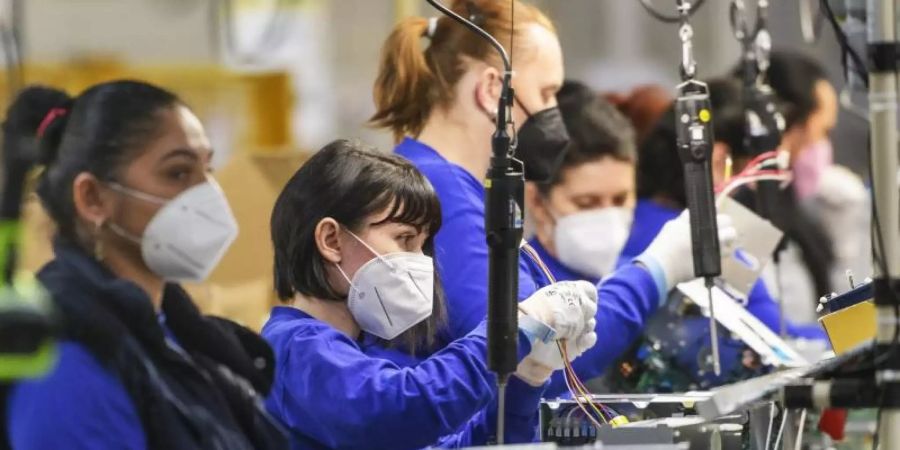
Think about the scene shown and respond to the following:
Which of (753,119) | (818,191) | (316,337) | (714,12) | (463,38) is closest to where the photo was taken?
(316,337)

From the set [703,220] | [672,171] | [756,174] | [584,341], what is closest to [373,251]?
[584,341]

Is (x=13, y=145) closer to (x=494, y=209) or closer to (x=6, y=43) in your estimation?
Answer: (x=6, y=43)

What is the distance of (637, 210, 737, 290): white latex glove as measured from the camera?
320 cm

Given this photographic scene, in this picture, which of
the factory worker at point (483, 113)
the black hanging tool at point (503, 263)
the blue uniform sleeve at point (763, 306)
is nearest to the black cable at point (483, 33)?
the black hanging tool at point (503, 263)

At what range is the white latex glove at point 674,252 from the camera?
126 inches

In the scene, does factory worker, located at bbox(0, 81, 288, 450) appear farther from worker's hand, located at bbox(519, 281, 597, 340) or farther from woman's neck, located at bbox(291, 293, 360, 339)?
worker's hand, located at bbox(519, 281, 597, 340)

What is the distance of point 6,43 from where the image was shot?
7.97ft

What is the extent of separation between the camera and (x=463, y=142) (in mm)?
3090

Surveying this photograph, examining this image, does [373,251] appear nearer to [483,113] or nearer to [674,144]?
[483,113]

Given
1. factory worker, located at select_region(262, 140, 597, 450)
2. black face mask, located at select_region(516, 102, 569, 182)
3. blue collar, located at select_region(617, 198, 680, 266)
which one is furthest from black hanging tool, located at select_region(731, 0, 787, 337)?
factory worker, located at select_region(262, 140, 597, 450)

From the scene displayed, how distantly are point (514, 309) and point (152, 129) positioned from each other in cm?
57

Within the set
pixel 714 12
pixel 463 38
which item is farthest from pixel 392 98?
pixel 714 12

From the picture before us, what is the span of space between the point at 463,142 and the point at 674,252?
18.9 inches

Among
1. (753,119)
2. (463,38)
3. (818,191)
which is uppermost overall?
(463,38)
